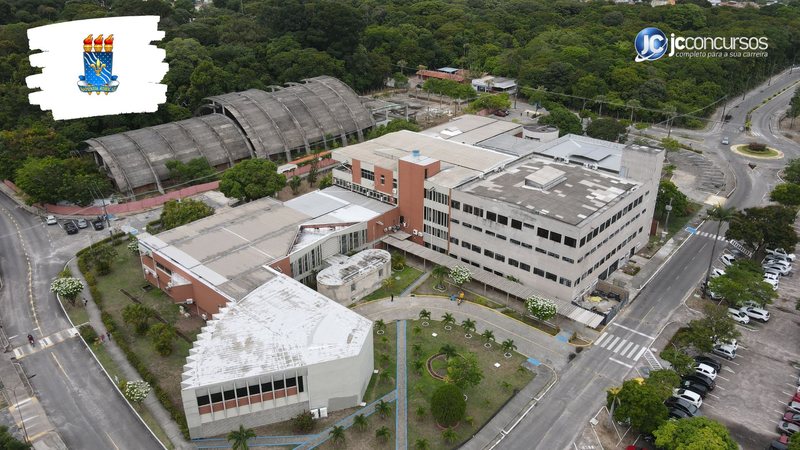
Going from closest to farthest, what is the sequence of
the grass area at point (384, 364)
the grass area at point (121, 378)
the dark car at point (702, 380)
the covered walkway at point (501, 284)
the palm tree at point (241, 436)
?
the palm tree at point (241, 436) → the grass area at point (121, 378) → the grass area at point (384, 364) → the dark car at point (702, 380) → the covered walkway at point (501, 284)

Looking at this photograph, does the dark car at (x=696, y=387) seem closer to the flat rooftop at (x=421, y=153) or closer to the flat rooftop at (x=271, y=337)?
the flat rooftop at (x=271, y=337)

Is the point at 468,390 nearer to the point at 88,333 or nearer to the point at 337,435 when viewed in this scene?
the point at 337,435

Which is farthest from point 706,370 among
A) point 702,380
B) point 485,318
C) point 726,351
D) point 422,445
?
point 422,445

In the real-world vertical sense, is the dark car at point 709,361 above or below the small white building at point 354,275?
below

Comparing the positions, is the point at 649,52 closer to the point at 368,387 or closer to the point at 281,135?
the point at 281,135

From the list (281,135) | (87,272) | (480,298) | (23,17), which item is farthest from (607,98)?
(23,17)

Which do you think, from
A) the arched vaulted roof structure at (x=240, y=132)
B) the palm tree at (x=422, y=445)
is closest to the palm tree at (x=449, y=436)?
the palm tree at (x=422, y=445)
